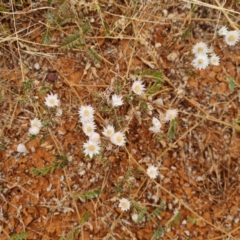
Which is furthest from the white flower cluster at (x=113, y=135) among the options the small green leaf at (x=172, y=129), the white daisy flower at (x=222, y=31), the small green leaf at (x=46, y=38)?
the white daisy flower at (x=222, y=31)

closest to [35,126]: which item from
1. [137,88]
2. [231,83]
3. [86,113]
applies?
[86,113]

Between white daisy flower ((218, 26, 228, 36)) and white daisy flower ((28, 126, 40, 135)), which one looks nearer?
white daisy flower ((28, 126, 40, 135))

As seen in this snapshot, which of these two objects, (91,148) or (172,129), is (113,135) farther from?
(172,129)

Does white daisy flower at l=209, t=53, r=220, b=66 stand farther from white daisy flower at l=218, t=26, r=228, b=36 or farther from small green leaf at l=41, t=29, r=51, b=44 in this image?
small green leaf at l=41, t=29, r=51, b=44

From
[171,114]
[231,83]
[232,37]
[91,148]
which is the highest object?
[232,37]

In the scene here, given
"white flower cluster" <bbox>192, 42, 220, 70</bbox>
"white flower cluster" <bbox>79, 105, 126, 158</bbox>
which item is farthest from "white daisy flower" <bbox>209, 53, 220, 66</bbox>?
"white flower cluster" <bbox>79, 105, 126, 158</bbox>

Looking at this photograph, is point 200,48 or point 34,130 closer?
point 34,130
